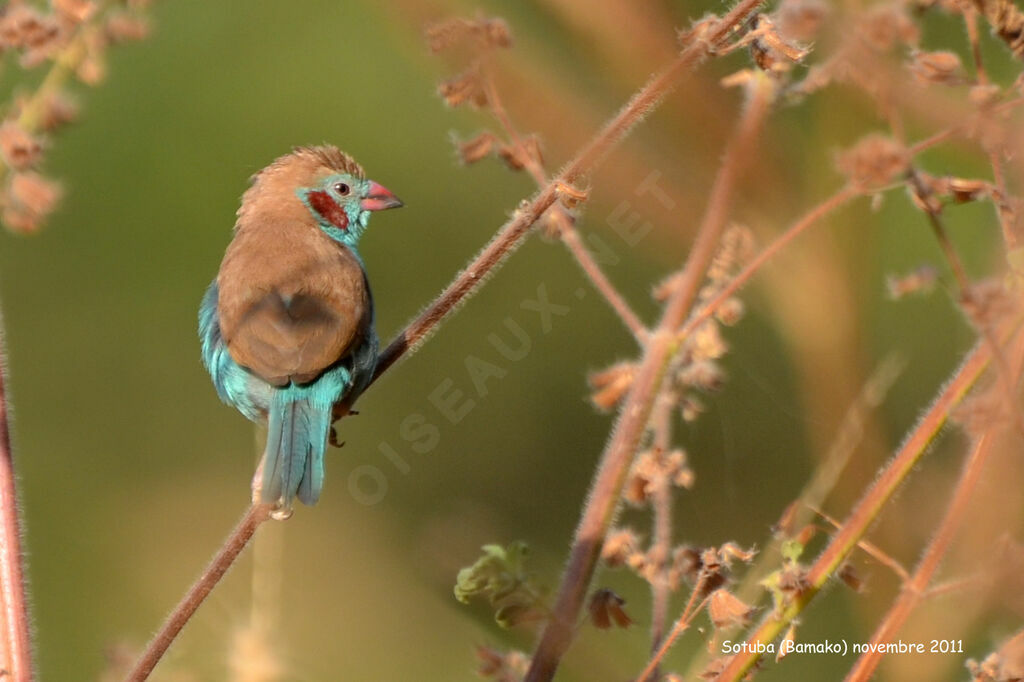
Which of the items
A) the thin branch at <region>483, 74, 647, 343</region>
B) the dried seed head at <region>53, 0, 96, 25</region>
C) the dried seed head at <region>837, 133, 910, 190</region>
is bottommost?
the thin branch at <region>483, 74, 647, 343</region>

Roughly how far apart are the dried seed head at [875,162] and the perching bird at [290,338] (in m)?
1.47

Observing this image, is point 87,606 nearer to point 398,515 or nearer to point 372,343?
point 398,515

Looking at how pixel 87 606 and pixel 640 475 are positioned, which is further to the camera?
pixel 87 606

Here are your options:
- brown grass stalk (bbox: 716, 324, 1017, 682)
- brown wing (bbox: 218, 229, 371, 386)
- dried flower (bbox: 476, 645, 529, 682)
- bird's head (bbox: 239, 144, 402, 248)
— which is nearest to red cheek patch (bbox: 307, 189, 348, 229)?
bird's head (bbox: 239, 144, 402, 248)

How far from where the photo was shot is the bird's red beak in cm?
414

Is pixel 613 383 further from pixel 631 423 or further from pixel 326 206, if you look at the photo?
pixel 326 206

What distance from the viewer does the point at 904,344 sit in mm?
5445

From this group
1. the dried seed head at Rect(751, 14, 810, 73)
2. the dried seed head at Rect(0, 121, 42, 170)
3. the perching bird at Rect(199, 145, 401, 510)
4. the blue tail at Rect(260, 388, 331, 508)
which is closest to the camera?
the dried seed head at Rect(0, 121, 42, 170)

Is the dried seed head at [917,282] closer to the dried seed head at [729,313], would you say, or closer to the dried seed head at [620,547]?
the dried seed head at [729,313]

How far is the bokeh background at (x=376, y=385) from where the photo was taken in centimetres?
532

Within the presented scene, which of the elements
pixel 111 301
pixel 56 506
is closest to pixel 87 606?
pixel 56 506

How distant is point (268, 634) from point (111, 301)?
18.6ft

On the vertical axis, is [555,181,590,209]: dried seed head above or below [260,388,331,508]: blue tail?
above

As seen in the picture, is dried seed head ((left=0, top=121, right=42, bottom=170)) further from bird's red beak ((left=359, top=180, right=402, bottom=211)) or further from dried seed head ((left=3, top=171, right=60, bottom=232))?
bird's red beak ((left=359, top=180, right=402, bottom=211))
